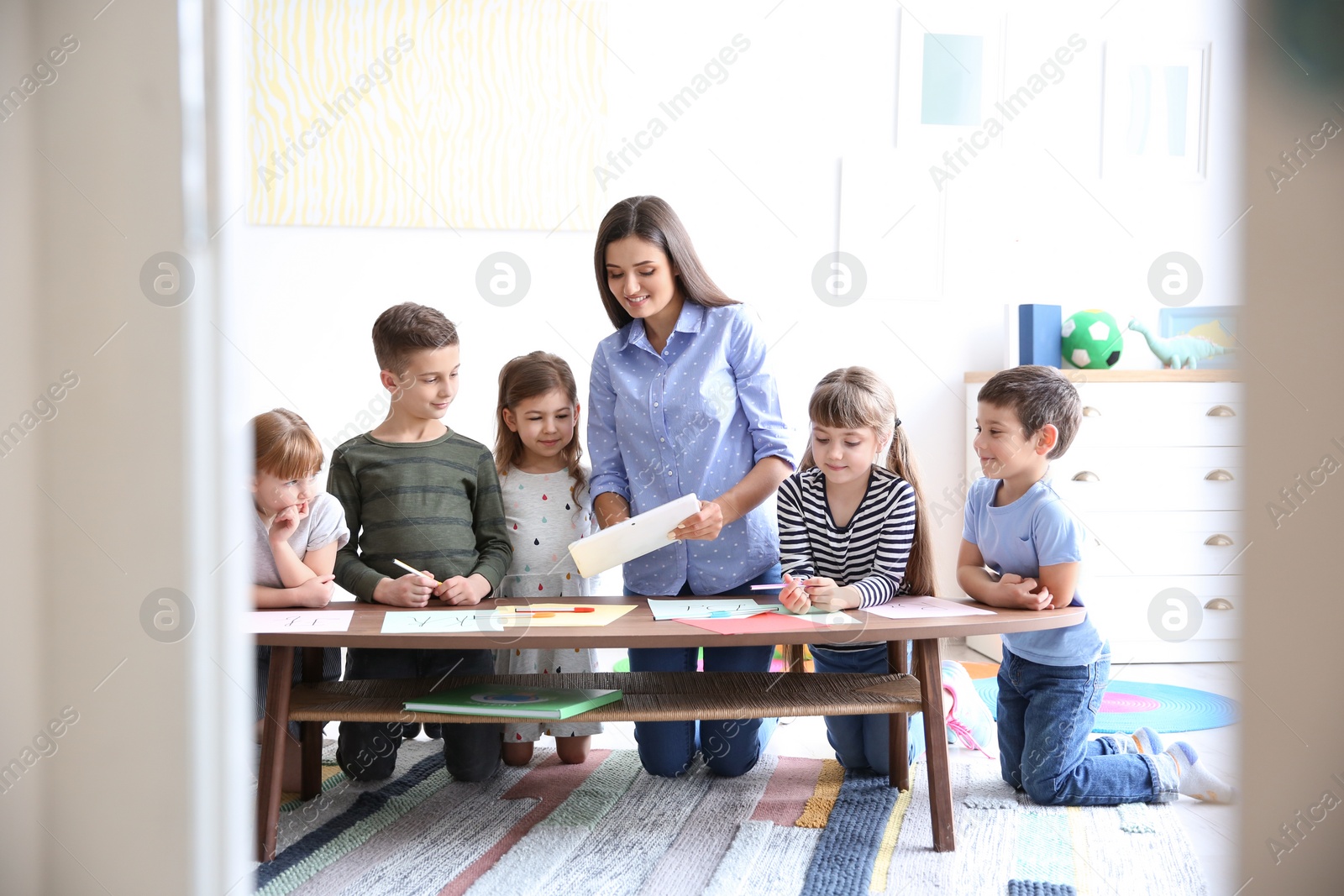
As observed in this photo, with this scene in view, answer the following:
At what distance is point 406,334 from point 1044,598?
1.28m

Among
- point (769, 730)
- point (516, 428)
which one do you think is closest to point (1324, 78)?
point (516, 428)

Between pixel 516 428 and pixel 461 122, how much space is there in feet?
5.37

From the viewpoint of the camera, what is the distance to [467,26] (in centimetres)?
339

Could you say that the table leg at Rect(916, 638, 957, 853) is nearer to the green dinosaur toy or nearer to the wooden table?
the wooden table

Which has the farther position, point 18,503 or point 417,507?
point 417,507

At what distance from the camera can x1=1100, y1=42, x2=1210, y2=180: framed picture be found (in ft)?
12.1

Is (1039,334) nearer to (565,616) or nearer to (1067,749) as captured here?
(1067,749)

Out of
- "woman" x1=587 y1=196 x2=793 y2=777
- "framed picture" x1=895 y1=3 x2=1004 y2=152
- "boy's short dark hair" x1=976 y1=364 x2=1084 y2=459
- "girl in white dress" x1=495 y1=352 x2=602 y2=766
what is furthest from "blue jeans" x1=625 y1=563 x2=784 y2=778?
"framed picture" x1=895 y1=3 x2=1004 y2=152

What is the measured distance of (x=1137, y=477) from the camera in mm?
3283

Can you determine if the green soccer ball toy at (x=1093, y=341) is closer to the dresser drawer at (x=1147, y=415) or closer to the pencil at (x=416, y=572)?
the dresser drawer at (x=1147, y=415)

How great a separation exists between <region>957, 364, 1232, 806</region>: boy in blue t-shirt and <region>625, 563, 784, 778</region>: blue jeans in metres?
0.47

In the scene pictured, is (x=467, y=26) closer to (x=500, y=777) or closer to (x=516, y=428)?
(x=516, y=428)

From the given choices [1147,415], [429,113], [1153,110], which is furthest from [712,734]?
[1153,110]

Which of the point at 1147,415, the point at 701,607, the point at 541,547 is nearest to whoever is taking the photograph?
the point at 701,607
